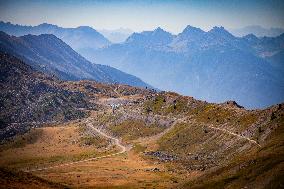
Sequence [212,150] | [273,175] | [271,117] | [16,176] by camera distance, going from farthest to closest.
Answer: [212,150]
[271,117]
[16,176]
[273,175]

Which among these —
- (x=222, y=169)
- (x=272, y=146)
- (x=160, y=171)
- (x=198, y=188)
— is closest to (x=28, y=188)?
(x=198, y=188)

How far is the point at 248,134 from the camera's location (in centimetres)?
18562

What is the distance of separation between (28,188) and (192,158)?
368 feet

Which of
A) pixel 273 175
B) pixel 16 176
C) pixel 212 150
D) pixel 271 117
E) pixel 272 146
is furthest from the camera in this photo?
pixel 212 150

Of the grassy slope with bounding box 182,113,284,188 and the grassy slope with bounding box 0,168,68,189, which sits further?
the grassy slope with bounding box 0,168,68,189

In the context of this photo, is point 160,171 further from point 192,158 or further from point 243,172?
point 243,172

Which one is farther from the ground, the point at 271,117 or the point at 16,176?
the point at 271,117

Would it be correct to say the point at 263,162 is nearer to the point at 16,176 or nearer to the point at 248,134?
the point at 16,176

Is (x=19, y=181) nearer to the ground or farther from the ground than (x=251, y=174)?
farther from the ground

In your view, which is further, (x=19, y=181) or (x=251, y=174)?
(x=19, y=181)

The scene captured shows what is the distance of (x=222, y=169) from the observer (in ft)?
381

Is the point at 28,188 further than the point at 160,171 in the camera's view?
No

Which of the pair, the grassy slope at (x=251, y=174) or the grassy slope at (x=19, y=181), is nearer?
the grassy slope at (x=251, y=174)

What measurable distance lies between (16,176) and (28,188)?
10.1 metres
